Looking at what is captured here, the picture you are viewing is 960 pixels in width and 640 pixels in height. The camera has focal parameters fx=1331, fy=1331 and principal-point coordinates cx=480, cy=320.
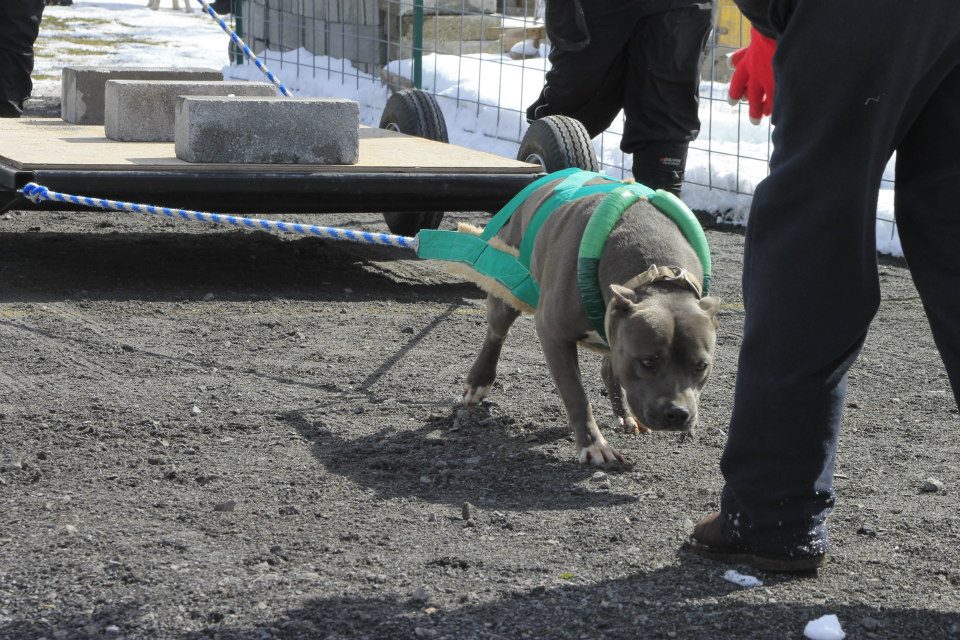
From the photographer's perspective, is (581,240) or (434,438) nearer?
(581,240)

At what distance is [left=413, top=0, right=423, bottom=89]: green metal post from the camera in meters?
10.5

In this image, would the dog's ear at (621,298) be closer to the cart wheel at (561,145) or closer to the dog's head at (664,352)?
the dog's head at (664,352)

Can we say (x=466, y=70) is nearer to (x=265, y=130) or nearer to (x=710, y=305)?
(x=265, y=130)

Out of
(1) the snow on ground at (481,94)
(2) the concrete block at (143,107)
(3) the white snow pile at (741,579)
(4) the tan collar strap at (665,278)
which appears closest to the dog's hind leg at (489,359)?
(4) the tan collar strap at (665,278)

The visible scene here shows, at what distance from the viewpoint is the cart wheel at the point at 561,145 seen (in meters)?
6.18

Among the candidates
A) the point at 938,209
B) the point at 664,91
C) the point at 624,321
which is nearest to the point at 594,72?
the point at 664,91

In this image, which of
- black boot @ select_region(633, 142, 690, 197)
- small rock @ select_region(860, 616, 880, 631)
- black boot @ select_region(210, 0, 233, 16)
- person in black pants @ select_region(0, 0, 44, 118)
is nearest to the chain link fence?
black boot @ select_region(633, 142, 690, 197)

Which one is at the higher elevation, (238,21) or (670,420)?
(238,21)

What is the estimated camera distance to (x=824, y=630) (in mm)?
2631

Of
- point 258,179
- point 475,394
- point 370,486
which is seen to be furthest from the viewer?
point 258,179

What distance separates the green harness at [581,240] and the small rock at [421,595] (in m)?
1.17

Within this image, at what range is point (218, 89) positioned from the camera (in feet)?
22.5

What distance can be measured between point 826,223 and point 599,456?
4.24 ft

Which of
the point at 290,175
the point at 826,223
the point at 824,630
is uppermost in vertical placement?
the point at 826,223
